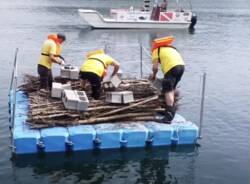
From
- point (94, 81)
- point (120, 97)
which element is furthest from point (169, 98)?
point (94, 81)

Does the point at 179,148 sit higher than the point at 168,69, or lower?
lower

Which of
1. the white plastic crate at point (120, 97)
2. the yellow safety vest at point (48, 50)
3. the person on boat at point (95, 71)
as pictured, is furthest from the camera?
the yellow safety vest at point (48, 50)

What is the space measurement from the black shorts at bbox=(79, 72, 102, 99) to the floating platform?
125cm

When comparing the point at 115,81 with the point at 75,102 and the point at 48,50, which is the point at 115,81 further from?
the point at 48,50

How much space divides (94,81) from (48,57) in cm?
203

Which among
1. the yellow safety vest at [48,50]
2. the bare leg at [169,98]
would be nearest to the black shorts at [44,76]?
the yellow safety vest at [48,50]

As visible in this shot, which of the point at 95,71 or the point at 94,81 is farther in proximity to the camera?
the point at 94,81

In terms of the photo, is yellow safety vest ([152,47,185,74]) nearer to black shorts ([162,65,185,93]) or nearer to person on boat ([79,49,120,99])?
black shorts ([162,65,185,93])

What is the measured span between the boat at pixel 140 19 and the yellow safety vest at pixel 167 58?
29.7m

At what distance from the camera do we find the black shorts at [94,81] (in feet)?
41.9

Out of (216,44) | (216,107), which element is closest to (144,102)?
(216,107)

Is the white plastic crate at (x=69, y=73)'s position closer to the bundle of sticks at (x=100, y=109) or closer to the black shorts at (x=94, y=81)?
the bundle of sticks at (x=100, y=109)

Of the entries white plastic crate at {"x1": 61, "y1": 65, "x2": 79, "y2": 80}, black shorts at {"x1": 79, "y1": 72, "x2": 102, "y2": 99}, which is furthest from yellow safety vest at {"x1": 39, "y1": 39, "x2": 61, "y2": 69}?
black shorts at {"x1": 79, "y1": 72, "x2": 102, "y2": 99}

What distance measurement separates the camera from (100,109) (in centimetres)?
1249
